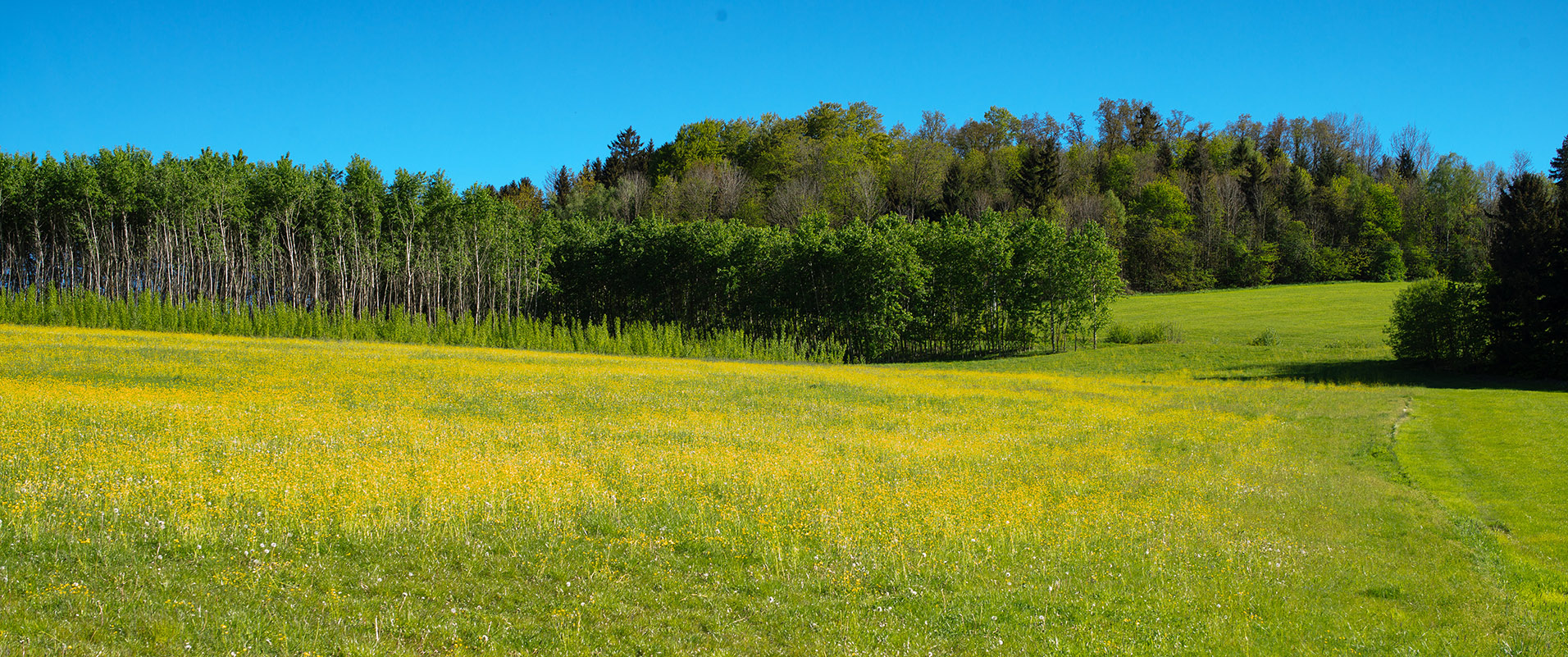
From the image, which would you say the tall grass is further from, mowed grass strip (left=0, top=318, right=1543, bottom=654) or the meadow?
mowed grass strip (left=0, top=318, right=1543, bottom=654)

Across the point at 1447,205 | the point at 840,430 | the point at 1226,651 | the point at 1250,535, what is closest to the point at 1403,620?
the point at 1226,651

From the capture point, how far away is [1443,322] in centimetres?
4631

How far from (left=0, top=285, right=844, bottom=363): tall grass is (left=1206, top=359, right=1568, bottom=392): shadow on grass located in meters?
27.3

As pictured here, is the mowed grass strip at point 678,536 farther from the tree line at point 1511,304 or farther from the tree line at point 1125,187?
the tree line at point 1125,187

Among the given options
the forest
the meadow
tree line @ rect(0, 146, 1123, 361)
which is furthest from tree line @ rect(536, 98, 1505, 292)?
the meadow

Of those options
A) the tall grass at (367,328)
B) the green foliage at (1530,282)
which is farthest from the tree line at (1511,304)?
the tall grass at (367,328)

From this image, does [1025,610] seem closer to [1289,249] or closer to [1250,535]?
[1250,535]

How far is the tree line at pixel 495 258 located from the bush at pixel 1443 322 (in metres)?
19.5

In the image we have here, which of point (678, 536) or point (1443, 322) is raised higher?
point (1443, 322)

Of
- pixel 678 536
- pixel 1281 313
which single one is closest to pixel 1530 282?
pixel 1281 313

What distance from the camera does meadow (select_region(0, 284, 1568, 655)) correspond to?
320 inches

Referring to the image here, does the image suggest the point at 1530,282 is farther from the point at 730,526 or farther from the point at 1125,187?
the point at 1125,187

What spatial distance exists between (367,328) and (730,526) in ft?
176

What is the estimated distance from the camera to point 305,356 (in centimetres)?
3197
